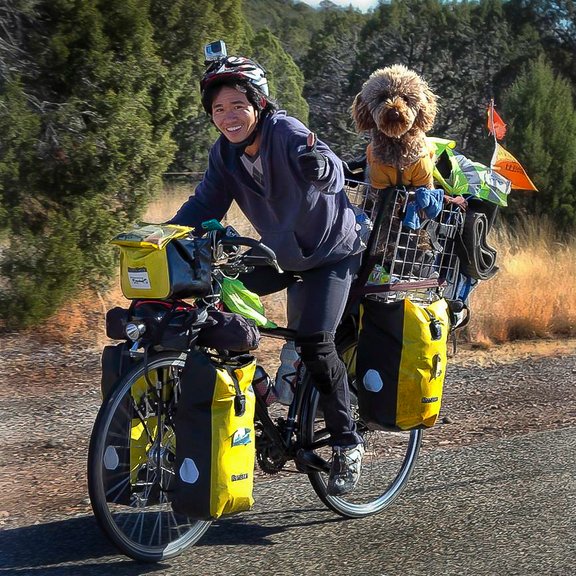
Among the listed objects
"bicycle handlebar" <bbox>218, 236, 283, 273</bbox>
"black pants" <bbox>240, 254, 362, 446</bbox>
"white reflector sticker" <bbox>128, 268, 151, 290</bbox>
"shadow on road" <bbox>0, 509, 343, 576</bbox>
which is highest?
"bicycle handlebar" <bbox>218, 236, 283, 273</bbox>

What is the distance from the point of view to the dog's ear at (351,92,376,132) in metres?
4.82

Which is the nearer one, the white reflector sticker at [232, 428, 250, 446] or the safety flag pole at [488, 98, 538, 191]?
the white reflector sticker at [232, 428, 250, 446]

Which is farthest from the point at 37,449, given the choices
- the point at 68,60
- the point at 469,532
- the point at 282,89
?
the point at 282,89

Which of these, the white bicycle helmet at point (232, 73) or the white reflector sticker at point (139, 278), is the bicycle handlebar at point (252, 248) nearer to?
the white reflector sticker at point (139, 278)

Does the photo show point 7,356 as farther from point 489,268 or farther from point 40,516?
point 489,268

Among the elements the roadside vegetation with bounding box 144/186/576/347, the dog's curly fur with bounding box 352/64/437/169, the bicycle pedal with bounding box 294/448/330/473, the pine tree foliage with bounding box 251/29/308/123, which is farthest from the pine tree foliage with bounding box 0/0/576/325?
the pine tree foliage with bounding box 251/29/308/123

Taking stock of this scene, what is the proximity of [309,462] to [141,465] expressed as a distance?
825mm

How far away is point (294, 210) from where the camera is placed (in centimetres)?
400

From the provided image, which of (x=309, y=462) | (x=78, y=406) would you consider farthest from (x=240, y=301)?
(x=78, y=406)

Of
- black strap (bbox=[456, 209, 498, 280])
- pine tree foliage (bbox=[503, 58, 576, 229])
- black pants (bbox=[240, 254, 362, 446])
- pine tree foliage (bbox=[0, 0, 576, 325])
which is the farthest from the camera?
pine tree foliage (bbox=[503, 58, 576, 229])

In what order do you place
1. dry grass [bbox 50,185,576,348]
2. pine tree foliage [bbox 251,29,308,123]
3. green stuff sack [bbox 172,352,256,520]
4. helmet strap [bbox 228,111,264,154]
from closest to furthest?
green stuff sack [bbox 172,352,256,520], helmet strap [bbox 228,111,264,154], dry grass [bbox 50,185,576,348], pine tree foliage [bbox 251,29,308,123]

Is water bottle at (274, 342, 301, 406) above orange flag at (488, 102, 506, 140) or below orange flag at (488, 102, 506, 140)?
below

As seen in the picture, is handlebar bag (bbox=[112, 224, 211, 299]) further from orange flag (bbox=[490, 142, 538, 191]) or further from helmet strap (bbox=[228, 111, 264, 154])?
orange flag (bbox=[490, 142, 538, 191])

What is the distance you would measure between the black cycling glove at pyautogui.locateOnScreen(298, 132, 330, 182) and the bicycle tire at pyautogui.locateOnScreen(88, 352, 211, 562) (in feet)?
2.94
